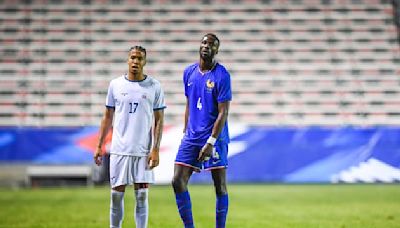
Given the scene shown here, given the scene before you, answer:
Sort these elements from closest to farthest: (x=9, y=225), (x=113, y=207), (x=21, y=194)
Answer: (x=113, y=207) → (x=9, y=225) → (x=21, y=194)

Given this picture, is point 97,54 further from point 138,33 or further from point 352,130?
point 352,130

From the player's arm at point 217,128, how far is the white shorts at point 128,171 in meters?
0.58

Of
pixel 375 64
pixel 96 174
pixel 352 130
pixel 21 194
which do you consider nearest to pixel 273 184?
pixel 352 130

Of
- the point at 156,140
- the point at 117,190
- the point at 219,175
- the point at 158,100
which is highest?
the point at 158,100

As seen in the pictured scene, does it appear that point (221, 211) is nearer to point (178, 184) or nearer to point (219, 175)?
point (219, 175)

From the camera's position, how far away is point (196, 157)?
6727 millimetres

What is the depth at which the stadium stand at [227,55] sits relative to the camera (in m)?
22.7

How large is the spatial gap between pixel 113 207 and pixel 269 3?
20.5 metres

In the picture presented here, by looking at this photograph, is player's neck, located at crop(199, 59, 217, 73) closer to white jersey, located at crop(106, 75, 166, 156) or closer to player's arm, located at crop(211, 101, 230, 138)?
player's arm, located at crop(211, 101, 230, 138)

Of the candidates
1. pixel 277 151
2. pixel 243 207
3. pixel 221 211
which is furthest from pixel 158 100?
pixel 277 151

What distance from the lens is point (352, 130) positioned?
16953 millimetres

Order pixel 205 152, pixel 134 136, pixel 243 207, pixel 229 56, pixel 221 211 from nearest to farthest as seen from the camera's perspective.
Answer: pixel 205 152
pixel 134 136
pixel 221 211
pixel 243 207
pixel 229 56

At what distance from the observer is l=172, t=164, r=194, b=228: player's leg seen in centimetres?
661

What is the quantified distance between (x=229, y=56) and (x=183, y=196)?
59.7ft
